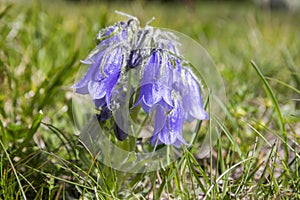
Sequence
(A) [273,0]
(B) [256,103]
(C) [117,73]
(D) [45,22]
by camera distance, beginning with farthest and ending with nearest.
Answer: (A) [273,0], (D) [45,22], (B) [256,103], (C) [117,73]

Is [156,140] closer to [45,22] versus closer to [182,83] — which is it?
[182,83]

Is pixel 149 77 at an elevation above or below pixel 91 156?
above

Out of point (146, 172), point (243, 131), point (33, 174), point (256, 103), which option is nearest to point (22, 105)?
point (33, 174)

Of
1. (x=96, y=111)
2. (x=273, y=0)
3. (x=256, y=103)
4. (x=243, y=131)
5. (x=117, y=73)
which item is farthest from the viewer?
(x=273, y=0)
